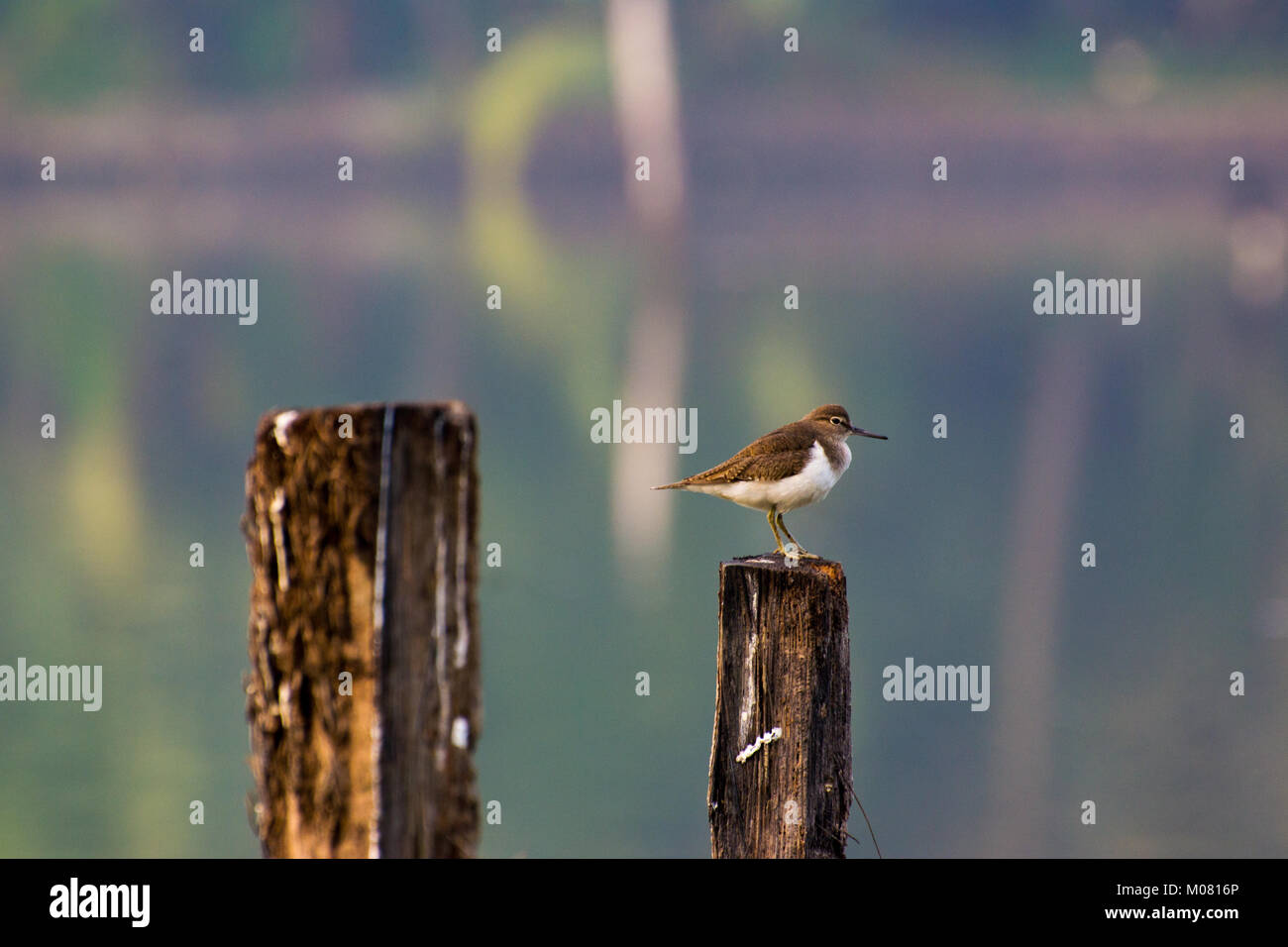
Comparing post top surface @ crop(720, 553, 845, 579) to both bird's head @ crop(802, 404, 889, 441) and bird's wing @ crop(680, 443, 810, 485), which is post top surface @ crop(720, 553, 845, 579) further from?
bird's head @ crop(802, 404, 889, 441)

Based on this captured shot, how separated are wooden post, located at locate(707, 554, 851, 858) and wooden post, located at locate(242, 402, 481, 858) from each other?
1.49 meters

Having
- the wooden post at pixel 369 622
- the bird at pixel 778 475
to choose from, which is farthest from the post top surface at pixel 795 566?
the bird at pixel 778 475

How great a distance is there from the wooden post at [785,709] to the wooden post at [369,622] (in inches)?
58.6

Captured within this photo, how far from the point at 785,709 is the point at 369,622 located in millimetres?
1793

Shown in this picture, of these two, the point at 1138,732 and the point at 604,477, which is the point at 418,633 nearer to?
the point at 1138,732

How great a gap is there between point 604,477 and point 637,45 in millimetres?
22607

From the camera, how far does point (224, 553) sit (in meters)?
19.1

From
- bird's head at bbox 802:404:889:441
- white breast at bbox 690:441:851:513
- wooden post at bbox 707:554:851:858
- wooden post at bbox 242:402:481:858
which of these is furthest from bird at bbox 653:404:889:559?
wooden post at bbox 242:402:481:858

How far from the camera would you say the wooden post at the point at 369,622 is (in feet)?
12.1

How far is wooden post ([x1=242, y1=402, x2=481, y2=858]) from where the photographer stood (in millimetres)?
3682

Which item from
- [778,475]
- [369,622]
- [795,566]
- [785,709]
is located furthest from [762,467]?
[369,622]

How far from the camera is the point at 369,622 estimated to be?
12.2 feet

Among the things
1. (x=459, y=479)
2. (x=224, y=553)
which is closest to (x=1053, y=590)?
(x=224, y=553)

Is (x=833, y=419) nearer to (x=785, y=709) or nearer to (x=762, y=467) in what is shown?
(x=762, y=467)
